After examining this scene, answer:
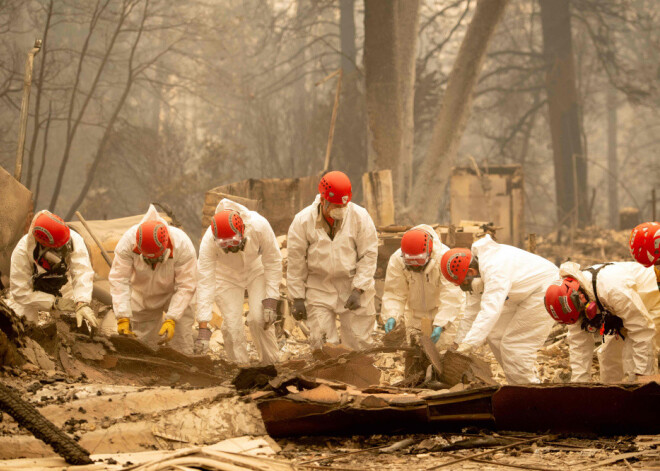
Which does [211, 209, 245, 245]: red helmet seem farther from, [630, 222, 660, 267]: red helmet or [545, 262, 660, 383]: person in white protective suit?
[630, 222, 660, 267]: red helmet

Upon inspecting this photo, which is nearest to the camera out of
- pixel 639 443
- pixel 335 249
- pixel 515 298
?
pixel 639 443

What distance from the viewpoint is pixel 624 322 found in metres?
5.61

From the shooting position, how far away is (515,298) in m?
6.49

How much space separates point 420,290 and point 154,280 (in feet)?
8.76

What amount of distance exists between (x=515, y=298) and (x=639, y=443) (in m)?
2.60

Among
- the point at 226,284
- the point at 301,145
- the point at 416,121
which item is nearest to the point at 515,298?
the point at 226,284

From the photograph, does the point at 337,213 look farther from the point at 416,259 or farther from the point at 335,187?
the point at 416,259

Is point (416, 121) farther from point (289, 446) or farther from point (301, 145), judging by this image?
point (289, 446)

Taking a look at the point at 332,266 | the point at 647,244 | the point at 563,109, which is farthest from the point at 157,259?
the point at 563,109

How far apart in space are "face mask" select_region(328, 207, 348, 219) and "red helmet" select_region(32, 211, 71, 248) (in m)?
2.53

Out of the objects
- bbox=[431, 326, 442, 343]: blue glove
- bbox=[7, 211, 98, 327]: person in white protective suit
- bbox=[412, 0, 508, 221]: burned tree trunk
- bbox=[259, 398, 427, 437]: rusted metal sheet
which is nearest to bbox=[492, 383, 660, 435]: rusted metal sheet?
bbox=[259, 398, 427, 437]: rusted metal sheet

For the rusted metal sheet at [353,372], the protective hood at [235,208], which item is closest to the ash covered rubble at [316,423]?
the rusted metal sheet at [353,372]

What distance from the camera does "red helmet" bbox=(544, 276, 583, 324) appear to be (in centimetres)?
549

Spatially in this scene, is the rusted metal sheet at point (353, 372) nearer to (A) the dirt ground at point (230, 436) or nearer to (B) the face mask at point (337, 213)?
(A) the dirt ground at point (230, 436)
